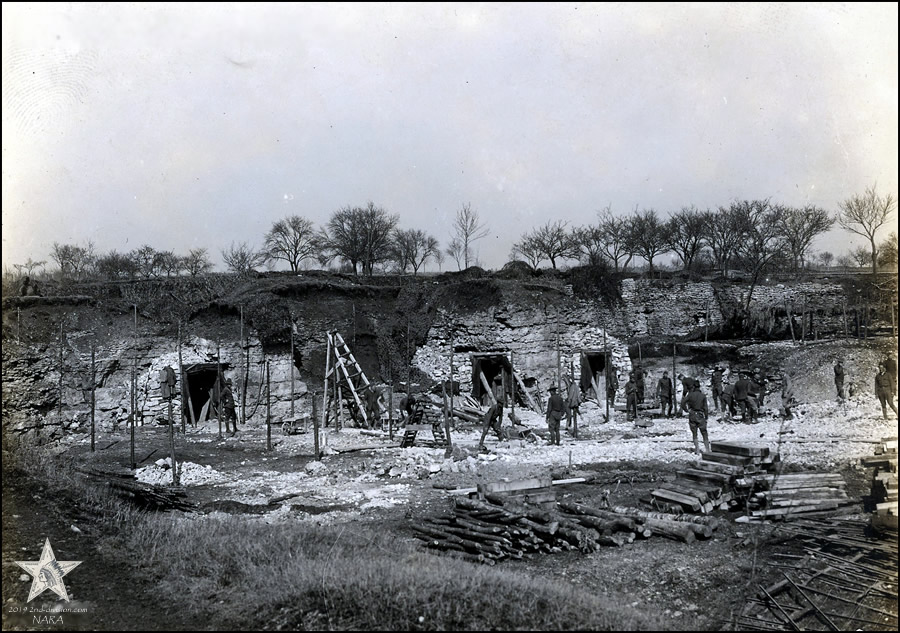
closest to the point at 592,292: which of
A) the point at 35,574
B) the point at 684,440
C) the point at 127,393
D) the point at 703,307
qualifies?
the point at 703,307

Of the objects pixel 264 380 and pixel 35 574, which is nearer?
pixel 35 574

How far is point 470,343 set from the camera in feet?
83.5

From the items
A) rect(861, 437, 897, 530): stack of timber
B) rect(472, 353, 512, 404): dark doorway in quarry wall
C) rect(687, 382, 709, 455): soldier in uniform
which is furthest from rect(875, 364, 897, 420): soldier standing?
rect(472, 353, 512, 404): dark doorway in quarry wall

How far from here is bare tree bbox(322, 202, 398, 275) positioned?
38.2 metres

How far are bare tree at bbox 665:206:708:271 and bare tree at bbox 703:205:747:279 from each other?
45cm

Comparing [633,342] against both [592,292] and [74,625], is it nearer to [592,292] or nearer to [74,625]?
[592,292]

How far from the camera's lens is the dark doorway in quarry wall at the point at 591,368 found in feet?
78.7

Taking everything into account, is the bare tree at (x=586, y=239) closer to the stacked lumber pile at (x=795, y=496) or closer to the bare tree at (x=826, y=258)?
the bare tree at (x=826, y=258)

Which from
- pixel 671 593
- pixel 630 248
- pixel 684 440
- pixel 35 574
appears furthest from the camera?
pixel 630 248

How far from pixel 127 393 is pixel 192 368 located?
256 centimetres

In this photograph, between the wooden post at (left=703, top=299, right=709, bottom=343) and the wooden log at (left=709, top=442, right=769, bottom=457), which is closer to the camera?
the wooden log at (left=709, top=442, right=769, bottom=457)

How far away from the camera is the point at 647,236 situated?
133 ft

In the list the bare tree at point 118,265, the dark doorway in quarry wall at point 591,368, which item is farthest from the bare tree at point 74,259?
the dark doorway in quarry wall at point 591,368

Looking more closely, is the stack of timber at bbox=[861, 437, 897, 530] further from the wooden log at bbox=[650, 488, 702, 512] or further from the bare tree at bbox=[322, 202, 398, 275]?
the bare tree at bbox=[322, 202, 398, 275]
